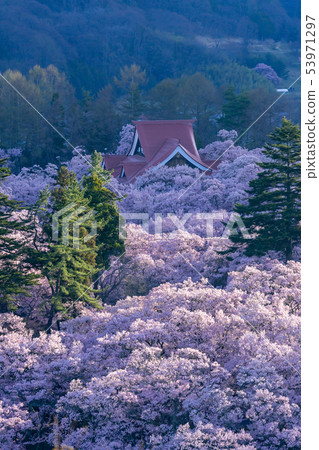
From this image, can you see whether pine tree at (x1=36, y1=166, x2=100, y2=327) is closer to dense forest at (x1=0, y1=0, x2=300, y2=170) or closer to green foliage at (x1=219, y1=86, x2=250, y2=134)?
dense forest at (x1=0, y1=0, x2=300, y2=170)

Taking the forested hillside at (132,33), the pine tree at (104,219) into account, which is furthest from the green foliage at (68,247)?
the forested hillside at (132,33)

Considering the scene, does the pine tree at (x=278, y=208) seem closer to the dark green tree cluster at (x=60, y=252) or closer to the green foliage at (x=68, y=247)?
the green foliage at (x=68, y=247)

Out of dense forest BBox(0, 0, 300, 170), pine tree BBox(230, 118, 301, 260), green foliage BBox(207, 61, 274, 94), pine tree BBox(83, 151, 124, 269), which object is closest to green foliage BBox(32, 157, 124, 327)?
pine tree BBox(83, 151, 124, 269)

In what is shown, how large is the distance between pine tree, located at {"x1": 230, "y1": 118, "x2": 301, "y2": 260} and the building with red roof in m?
21.4

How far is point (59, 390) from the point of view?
25.0m

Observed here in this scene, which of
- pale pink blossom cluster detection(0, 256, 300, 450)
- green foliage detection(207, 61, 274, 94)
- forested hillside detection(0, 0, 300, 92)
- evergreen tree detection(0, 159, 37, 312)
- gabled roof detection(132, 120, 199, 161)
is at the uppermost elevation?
forested hillside detection(0, 0, 300, 92)

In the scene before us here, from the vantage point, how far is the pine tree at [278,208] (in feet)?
107

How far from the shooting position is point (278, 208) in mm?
33219

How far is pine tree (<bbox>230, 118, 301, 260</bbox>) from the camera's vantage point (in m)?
32.8

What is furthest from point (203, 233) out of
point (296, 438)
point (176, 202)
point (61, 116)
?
point (61, 116)

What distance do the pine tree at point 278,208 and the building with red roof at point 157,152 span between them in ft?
70.3

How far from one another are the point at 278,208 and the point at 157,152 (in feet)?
89.2

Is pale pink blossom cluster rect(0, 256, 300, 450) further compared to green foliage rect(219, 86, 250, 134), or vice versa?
green foliage rect(219, 86, 250, 134)

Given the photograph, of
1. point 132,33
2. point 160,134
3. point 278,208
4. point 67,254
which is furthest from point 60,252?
point 132,33
